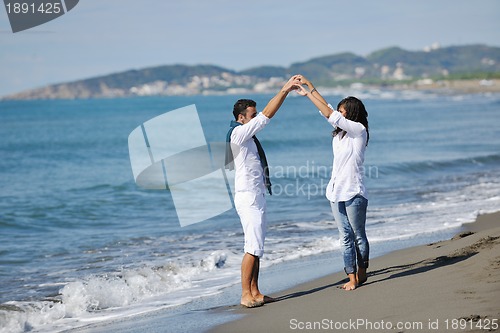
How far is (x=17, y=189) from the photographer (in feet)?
76.8

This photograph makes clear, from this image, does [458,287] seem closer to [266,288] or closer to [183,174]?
[266,288]

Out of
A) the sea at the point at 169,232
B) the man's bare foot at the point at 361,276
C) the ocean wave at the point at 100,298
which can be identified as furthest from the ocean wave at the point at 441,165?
the man's bare foot at the point at 361,276

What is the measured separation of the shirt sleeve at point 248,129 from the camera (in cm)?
657

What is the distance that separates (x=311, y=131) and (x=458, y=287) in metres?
41.5

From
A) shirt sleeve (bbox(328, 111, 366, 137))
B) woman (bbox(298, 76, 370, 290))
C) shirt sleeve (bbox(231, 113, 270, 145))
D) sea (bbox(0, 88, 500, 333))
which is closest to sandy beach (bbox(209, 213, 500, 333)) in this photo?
woman (bbox(298, 76, 370, 290))

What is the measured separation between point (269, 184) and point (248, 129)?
2.03 feet

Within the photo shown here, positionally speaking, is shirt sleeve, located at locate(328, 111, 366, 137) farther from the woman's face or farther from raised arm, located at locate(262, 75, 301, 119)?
raised arm, located at locate(262, 75, 301, 119)

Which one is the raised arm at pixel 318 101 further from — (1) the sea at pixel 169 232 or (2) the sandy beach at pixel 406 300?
(1) the sea at pixel 169 232

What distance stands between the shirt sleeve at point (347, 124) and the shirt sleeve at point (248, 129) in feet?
2.02

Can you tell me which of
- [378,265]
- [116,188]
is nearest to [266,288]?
[378,265]

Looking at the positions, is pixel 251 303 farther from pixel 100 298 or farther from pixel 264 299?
pixel 100 298

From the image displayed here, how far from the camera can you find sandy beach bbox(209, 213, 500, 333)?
5.29 m

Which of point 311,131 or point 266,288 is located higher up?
point 266,288

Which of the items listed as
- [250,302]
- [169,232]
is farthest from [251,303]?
[169,232]
